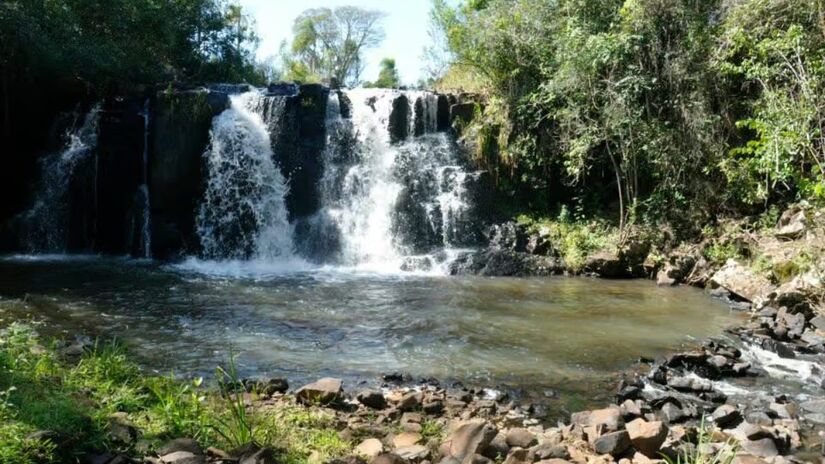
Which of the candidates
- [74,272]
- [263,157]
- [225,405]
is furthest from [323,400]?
[263,157]

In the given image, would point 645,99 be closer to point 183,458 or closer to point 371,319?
point 371,319

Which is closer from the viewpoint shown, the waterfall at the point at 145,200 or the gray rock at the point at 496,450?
the gray rock at the point at 496,450

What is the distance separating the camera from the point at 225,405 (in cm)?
506

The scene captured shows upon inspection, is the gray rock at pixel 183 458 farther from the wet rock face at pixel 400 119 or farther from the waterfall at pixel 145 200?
the wet rock face at pixel 400 119

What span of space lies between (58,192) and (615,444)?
16.3 meters

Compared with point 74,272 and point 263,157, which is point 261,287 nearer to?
point 74,272

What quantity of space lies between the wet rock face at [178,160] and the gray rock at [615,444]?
13.5 m

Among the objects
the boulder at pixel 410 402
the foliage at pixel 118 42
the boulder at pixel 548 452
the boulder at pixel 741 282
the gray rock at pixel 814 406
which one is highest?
the foliage at pixel 118 42

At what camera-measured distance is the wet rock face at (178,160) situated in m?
16.2

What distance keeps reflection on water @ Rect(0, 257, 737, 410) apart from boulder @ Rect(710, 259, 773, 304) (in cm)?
53

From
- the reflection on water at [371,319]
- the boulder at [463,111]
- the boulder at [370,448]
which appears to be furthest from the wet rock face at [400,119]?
the boulder at [370,448]

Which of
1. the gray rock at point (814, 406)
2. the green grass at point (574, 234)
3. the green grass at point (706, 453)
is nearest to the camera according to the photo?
the green grass at point (706, 453)

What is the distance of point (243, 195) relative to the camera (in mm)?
16531

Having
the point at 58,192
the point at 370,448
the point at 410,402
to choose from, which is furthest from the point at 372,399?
the point at 58,192
